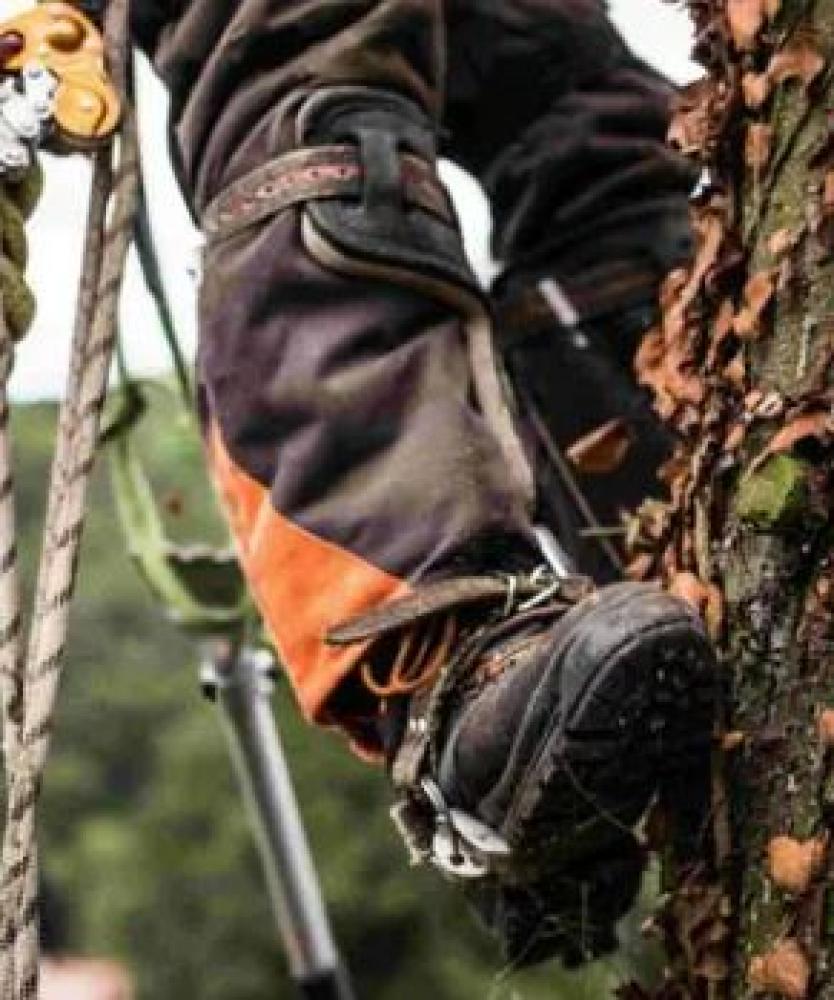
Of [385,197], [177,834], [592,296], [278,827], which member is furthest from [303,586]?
[177,834]

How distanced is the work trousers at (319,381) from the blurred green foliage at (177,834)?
5363 millimetres

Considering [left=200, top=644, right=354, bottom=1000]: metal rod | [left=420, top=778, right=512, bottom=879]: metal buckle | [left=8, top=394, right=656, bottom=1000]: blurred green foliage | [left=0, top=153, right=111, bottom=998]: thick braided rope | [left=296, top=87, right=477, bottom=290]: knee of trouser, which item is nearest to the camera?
[left=0, top=153, right=111, bottom=998]: thick braided rope

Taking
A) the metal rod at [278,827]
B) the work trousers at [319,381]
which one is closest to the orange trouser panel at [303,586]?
the work trousers at [319,381]

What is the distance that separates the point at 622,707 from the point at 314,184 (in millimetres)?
438

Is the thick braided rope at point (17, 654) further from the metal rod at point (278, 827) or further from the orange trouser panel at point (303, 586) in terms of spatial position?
the metal rod at point (278, 827)

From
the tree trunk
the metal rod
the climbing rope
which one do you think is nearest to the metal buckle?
the tree trunk

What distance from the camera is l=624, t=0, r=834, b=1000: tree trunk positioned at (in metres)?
1.58

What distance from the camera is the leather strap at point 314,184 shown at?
6.14 feet

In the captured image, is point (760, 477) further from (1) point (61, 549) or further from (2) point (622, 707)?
(1) point (61, 549)

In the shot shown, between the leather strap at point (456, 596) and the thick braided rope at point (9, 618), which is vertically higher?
the thick braided rope at point (9, 618)

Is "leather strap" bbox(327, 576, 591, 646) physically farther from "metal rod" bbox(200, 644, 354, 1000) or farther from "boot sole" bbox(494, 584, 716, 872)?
"metal rod" bbox(200, 644, 354, 1000)

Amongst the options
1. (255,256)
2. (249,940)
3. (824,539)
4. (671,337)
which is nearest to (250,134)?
(255,256)

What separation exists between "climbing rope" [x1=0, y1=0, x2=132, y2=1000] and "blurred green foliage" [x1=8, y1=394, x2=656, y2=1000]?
18.3 feet

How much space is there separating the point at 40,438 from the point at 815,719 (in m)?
8.90
